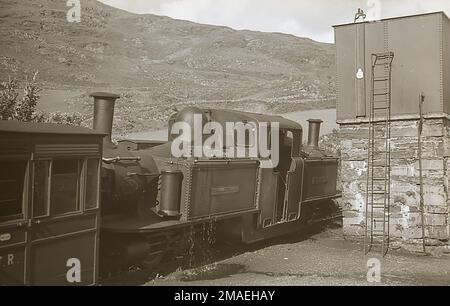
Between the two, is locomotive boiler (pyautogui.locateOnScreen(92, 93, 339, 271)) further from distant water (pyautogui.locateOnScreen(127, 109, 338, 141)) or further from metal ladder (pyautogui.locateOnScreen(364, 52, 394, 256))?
distant water (pyautogui.locateOnScreen(127, 109, 338, 141))

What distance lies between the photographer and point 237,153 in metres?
9.63

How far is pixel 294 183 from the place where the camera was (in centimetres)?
1089

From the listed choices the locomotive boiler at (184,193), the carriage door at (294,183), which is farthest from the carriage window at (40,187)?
the carriage door at (294,183)

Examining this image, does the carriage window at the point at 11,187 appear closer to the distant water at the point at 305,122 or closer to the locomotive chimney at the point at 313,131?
the locomotive chimney at the point at 313,131

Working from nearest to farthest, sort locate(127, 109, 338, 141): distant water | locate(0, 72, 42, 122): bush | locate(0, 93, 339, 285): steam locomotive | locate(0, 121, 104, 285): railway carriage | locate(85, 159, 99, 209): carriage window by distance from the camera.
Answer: locate(0, 121, 104, 285): railway carriage < locate(0, 93, 339, 285): steam locomotive < locate(85, 159, 99, 209): carriage window < locate(0, 72, 42, 122): bush < locate(127, 109, 338, 141): distant water

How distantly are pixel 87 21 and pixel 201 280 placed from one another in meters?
47.8

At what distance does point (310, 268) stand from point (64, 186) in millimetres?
4738

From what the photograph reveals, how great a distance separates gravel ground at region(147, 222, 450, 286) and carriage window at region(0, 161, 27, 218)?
276 centimetres

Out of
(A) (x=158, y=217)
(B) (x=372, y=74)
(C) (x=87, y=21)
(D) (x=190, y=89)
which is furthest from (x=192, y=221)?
(C) (x=87, y=21)

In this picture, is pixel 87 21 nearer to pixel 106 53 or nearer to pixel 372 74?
Answer: pixel 106 53

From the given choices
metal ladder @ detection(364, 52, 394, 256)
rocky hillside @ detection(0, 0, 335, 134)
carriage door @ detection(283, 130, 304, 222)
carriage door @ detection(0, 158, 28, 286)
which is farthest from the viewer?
rocky hillside @ detection(0, 0, 335, 134)

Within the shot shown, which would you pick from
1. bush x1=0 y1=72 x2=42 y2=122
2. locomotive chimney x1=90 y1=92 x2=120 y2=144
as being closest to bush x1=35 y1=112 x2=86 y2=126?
bush x1=0 y1=72 x2=42 y2=122

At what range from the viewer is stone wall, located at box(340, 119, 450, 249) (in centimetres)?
1012

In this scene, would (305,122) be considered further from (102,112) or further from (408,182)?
(102,112)
